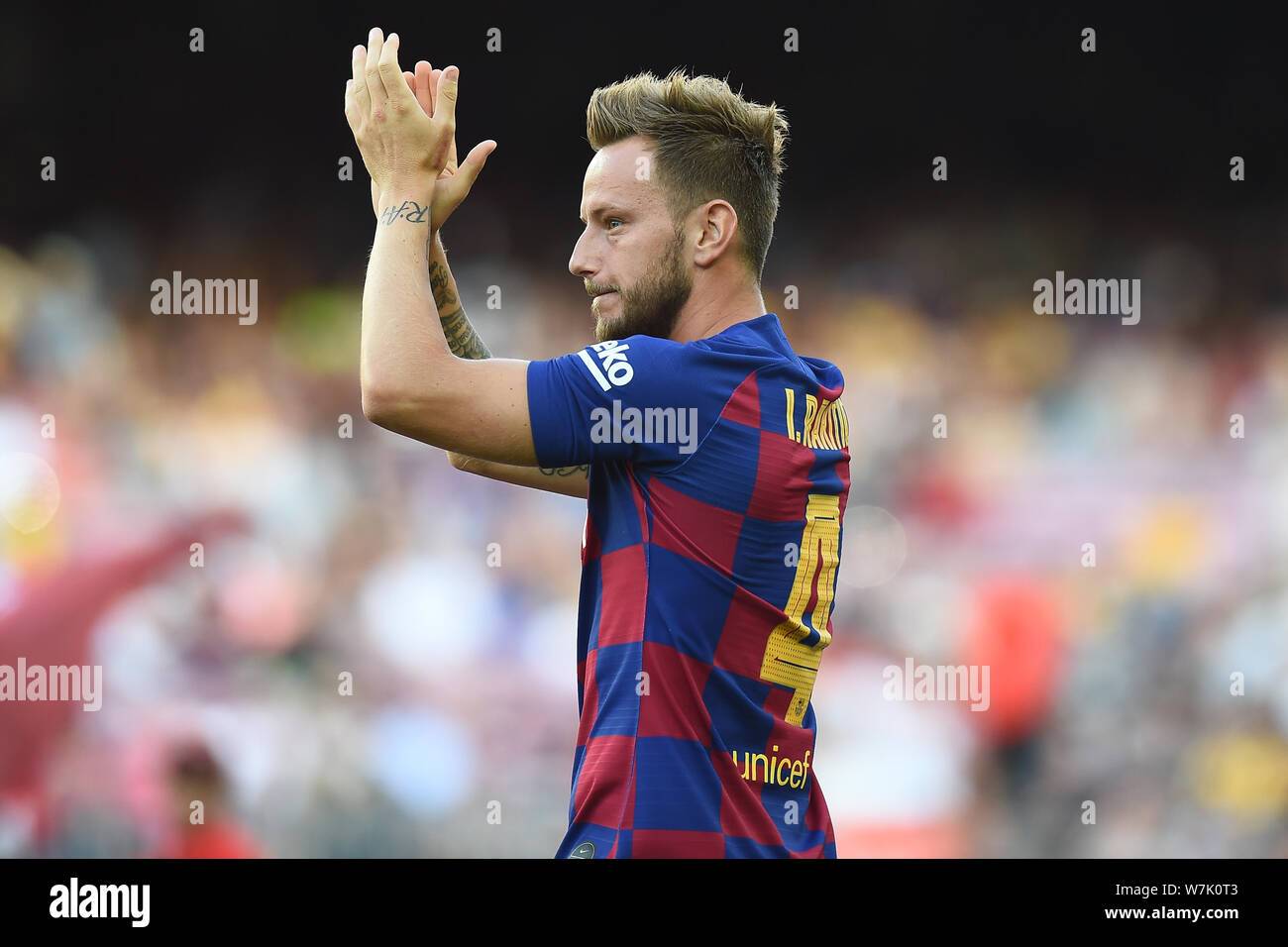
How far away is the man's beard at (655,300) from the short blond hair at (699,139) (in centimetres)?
9

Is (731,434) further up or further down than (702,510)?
further up

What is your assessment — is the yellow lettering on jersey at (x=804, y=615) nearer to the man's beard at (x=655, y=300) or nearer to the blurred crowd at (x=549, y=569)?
the man's beard at (x=655, y=300)

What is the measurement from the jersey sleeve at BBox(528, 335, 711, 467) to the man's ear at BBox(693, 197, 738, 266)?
0.29 metres

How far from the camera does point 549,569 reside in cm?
599

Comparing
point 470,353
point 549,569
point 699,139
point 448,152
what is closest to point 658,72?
point 549,569

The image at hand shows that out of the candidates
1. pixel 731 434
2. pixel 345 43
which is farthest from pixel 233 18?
pixel 731 434

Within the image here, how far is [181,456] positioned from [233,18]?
7.20 feet

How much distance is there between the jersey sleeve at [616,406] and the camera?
1969 mm

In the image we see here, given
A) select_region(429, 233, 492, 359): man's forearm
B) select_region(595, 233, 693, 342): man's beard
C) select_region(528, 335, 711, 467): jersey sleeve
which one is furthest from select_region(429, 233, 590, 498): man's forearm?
select_region(528, 335, 711, 467): jersey sleeve

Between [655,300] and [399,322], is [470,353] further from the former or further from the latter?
[399,322]

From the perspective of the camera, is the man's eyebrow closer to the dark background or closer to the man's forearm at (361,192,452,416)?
the man's forearm at (361,192,452,416)

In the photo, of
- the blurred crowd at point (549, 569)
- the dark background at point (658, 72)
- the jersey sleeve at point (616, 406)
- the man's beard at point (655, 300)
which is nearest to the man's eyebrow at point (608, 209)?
the man's beard at point (655, 300)
